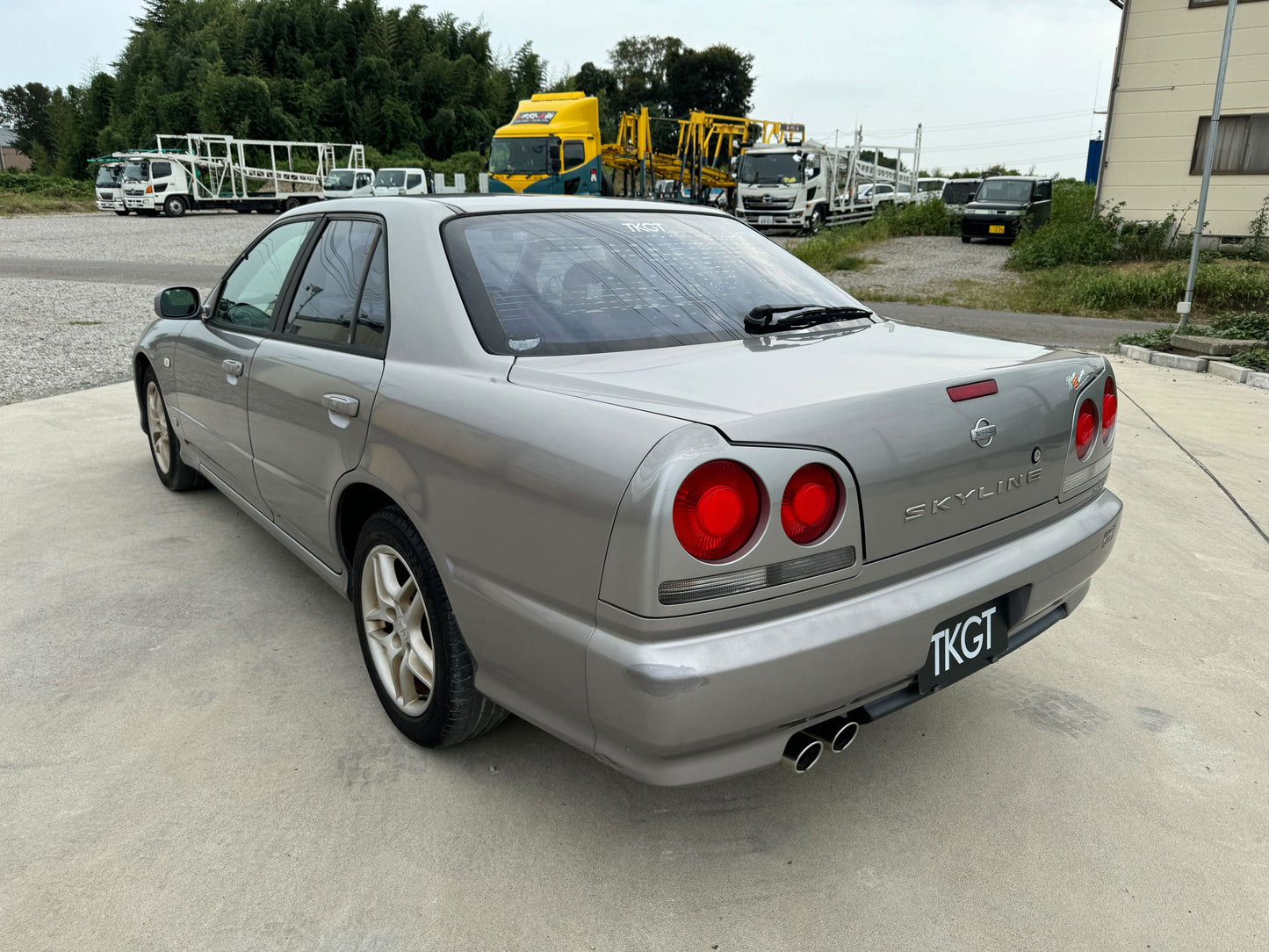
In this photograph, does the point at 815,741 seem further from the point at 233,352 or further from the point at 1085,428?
the point at 233,352

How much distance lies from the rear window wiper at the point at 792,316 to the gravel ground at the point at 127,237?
1772 cm

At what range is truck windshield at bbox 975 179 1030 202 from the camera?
2262 centimetres

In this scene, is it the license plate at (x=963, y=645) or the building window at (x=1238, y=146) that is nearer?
the license plate at (x=963, y=645)

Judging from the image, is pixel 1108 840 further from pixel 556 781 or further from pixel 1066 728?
pixel 556 781

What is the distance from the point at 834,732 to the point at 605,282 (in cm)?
134

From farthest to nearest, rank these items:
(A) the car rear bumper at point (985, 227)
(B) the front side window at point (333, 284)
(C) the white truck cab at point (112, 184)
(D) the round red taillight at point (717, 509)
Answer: (C) the white truck cab at point (112, 184) < (A) the car rear bumper at point (985, 227) < (B) the front side window at point (333, 284) < (D) the round red taillight at point (717, 509)

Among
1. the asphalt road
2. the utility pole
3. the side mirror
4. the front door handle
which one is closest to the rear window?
the front door handle

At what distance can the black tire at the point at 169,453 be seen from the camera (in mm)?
4480

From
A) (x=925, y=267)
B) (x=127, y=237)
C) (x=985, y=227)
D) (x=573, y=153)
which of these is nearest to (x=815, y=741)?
(x=925, y=267)

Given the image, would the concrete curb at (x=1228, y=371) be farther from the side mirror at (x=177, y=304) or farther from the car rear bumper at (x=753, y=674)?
the side mirror at (x=177, y=304)

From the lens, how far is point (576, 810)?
2.29m

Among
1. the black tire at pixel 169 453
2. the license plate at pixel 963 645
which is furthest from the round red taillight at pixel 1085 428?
the black tire at pixel 169 453

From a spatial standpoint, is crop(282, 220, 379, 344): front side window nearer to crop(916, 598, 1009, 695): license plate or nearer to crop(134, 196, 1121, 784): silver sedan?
crop(134, 196, 1121, 784): silver sedan

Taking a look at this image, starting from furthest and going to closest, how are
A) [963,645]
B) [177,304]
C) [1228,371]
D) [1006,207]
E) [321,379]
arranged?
[1006,207]
[1228,371]
[177,304]
[321,379]
[963,645]
